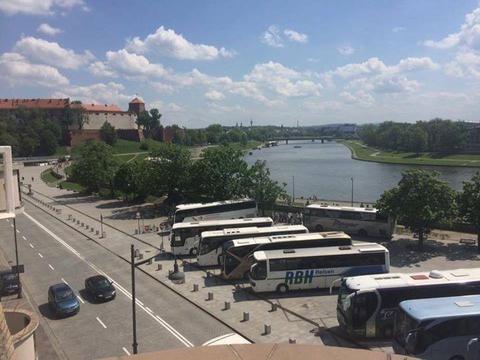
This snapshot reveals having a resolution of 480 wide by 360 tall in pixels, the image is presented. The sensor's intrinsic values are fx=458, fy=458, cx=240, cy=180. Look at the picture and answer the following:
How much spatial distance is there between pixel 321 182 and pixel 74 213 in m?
43.6

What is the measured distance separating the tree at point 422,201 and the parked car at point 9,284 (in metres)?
21.7

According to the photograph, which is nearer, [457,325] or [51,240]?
[457,325]

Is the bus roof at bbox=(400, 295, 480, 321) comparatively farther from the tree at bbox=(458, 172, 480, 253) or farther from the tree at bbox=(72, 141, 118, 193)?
the tree at bbox=(72, 141, 118, 193)

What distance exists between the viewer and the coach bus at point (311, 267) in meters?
21.5

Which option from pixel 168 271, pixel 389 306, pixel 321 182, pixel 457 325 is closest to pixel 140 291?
pixel 168 271

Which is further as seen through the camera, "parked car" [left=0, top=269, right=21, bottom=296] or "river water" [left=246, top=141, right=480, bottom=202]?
"river water" [left=246, top=141, right=480, bottom=202]

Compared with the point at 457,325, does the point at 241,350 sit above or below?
above

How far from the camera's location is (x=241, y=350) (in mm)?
7574

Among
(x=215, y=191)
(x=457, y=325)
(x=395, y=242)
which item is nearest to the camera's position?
(x=457, y=325)

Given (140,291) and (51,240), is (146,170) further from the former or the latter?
(140,291)

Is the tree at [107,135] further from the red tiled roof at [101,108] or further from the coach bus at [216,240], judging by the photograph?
the coach bus at [216,240]

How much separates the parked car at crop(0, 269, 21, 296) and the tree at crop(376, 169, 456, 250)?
2175cm

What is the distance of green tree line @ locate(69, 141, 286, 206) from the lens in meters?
38.7

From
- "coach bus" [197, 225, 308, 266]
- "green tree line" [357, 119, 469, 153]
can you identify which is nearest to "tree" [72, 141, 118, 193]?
"coach bus" [197, 225, 308, 266]
